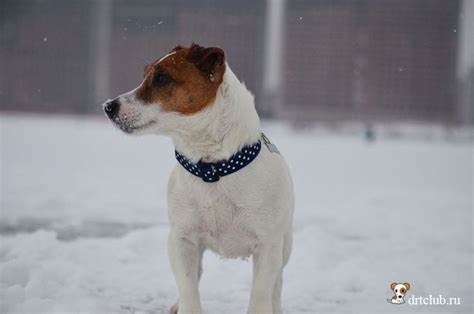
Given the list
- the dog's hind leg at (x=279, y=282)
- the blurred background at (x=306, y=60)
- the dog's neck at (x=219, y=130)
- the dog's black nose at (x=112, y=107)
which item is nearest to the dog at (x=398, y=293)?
the dog's hind leg at (x=279, y=282)

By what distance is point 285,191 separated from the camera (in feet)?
9.69

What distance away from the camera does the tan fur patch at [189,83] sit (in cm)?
278

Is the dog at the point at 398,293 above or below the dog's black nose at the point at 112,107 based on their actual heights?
below

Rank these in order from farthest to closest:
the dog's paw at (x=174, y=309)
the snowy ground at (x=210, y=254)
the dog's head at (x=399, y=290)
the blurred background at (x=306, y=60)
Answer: the blurred background at (x=306, y=60) < the dog's head at (x=399, y=290) < the snowy ground at (x=210, y=254) < the dog's paw at (x=174, y=309)

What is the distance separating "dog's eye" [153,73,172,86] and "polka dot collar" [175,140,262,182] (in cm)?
41

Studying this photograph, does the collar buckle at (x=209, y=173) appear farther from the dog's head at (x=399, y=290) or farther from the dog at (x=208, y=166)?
the dog's head at (x=399, y=290)

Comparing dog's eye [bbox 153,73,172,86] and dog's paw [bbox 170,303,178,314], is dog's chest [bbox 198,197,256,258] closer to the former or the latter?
dog's eye [bbox 153,73,172,86]

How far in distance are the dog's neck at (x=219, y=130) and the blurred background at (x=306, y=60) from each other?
71552 millimetres

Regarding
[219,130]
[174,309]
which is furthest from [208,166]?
[174,309]

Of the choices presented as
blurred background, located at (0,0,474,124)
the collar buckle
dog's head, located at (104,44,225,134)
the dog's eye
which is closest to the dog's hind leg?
the collar buckle

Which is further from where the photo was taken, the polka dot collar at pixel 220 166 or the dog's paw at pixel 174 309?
the dog's paw at pixel 174 309

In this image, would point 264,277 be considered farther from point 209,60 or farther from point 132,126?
point 209,60

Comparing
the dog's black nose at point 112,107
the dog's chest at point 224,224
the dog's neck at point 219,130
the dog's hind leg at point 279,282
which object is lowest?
the dog's hind leg at point 279,282

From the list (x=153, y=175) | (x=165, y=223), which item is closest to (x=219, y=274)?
(x=165, y=223)
